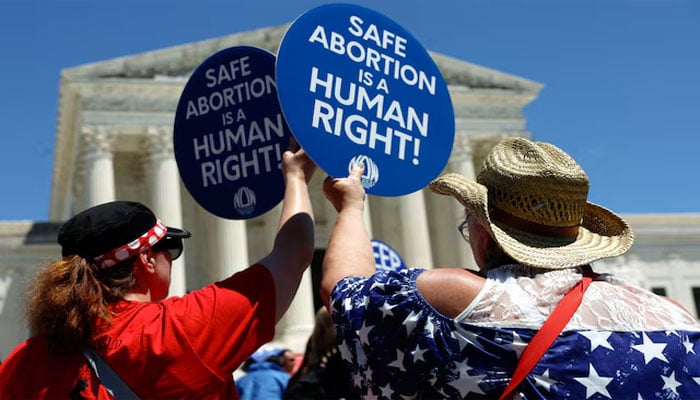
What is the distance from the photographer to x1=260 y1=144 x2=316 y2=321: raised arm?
3365mm

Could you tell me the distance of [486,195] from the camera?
296 centimetres

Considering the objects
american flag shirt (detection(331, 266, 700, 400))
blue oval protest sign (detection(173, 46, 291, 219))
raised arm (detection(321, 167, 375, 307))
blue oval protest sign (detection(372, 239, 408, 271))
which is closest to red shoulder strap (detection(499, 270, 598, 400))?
american flag shirt (detection(331, 266, 700, 400))

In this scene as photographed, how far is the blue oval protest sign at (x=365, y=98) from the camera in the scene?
3.59 m

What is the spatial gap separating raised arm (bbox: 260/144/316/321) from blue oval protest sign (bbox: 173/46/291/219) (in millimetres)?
297

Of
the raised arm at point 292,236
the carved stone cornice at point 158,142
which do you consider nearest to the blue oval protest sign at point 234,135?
the raised arm at point 292,236

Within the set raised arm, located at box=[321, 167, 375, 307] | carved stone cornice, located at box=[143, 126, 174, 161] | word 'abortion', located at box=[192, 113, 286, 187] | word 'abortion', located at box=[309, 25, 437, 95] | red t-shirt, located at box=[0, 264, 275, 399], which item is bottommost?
red t-shirt, located at box=[0, 264, 275, 399]

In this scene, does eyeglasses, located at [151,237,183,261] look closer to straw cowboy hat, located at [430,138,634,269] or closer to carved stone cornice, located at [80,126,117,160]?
straw cowboy hat, located at [430,138,634,269]

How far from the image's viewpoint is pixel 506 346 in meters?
2.66

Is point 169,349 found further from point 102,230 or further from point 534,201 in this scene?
point 534,201

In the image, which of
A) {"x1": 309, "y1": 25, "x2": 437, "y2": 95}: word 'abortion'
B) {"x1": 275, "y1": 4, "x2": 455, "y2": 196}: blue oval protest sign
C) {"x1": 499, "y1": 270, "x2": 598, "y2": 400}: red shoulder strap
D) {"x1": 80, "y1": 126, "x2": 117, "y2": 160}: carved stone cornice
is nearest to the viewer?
{"x1": 499, "y1": 270, "x2": 598, "y2": 400}: red shoulder strap

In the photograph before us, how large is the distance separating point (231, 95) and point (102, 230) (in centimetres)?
124

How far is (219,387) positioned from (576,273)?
135cm

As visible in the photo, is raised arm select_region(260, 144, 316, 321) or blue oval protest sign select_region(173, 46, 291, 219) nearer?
raised arm select_region(260, 144, 316, 321)

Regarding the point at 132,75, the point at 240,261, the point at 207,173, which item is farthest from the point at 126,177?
the point at 207,173
